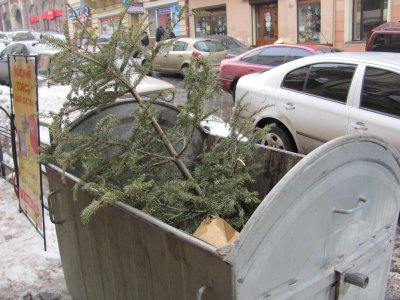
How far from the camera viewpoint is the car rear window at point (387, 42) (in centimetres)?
769

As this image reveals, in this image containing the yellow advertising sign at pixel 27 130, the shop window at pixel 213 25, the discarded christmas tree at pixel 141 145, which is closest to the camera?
the discarded christmas tree at pixel 141 145

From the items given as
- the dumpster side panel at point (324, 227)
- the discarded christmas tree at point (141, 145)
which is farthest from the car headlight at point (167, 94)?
the dumpster side panel at point (324, 227)

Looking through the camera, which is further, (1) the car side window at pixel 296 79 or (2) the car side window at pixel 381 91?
(1) the car side window at pixel 296 79

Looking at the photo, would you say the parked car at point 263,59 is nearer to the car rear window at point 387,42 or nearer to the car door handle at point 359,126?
the car rear window at point 387,42

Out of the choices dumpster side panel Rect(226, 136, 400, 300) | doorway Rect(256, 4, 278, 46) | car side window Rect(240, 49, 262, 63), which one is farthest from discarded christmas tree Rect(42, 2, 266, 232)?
doorway Rect(256, 4, 278, 46)

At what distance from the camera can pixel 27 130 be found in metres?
4.11

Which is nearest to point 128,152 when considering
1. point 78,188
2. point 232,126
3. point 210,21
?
point 78,188

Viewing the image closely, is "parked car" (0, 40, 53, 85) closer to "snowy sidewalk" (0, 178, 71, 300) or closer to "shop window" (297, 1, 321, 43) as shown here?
"snowy sidewalk" (0, 178, 71, 300)

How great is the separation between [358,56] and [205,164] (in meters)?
3.53

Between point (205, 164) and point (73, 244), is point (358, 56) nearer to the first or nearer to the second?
point (205, 164)

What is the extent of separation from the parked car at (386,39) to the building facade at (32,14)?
33.7 metres

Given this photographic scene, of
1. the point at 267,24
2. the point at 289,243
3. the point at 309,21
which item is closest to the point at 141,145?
the point at 289,243

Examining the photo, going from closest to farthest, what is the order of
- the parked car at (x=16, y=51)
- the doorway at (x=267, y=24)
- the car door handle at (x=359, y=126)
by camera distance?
the car door handle at (x=359, y=126)
the parked car at (x=16, y=51)
the doorway at (x=267, y=24)

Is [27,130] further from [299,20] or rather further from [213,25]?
[213,25]
